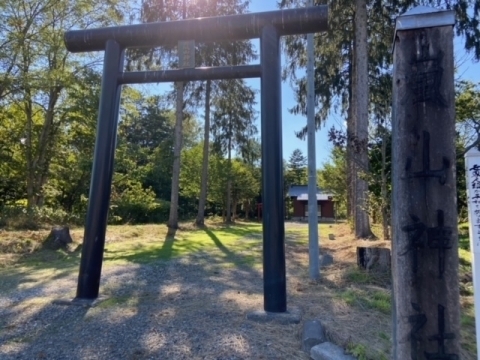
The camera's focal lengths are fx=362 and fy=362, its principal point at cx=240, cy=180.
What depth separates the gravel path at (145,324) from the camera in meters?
3.05

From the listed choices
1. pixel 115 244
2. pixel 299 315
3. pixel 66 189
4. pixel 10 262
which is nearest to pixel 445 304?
pixel 299 315

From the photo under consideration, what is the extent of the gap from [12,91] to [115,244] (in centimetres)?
668

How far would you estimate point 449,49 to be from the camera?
2373 millimetres

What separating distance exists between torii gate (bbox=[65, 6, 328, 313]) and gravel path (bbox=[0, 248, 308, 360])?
484 mm

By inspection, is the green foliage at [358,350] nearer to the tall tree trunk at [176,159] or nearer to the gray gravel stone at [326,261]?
the gray gravel stone at [326,261]

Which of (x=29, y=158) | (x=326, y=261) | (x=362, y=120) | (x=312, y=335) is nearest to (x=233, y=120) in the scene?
(x=29, y=158)

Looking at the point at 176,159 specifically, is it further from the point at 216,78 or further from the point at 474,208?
the point at 474,208

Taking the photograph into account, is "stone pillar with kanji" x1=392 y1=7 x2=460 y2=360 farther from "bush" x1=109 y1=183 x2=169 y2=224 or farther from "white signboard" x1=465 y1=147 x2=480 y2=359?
"bush" x1=109 y1=183 x2=169 y2=224

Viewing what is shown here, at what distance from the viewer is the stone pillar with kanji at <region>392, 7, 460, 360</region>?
2256 mm

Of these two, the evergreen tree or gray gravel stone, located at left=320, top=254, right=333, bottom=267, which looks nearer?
gray gravel stone, located at left=320, top=254, right=333, bottom=267

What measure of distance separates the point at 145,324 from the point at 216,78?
9.56ft

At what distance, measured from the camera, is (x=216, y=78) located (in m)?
4.48

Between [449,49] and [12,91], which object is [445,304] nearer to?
[449,49]

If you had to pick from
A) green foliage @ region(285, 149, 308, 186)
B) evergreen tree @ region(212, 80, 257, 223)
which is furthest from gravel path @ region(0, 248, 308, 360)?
green foliage @ region(285, 149, 308, 186)
